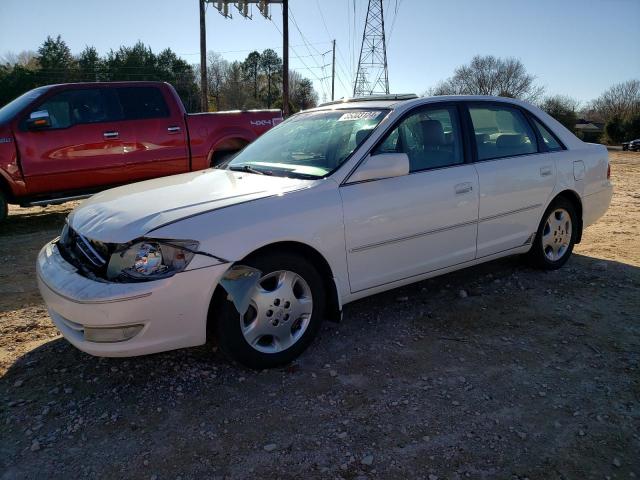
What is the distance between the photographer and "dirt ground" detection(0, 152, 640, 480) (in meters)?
2.38

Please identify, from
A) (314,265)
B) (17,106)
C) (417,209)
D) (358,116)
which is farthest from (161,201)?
(17,106)

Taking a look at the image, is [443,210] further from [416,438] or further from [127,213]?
[127,213]

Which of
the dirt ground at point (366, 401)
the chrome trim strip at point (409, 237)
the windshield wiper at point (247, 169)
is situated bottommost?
the dirt ground at point (366, 401)

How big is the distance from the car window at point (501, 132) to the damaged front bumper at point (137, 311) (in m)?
2.58

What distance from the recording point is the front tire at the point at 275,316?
Result: 9.78 feet

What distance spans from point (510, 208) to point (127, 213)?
3060mm

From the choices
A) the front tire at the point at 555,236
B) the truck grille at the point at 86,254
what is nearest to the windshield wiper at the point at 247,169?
the truck grille at the point at 86,254

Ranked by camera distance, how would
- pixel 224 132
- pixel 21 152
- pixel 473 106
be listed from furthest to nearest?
1. pixel 224 132
2. pixel 21 152
3. pixel 473 106

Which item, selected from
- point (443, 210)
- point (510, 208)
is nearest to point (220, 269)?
point (443, 210)

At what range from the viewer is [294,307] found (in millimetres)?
3195

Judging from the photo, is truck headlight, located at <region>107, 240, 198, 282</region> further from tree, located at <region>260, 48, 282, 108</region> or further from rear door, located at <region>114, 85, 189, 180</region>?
tree, located at <region>260, 48, 282, 108</region>

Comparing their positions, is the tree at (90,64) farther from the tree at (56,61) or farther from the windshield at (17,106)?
the windshield at (17,106)

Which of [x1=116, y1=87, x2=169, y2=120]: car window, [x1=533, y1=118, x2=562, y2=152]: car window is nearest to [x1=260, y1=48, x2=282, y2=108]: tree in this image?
[x1=116, y1=87, x2=169, y2=120]: car window

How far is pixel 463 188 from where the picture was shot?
13.0ft
